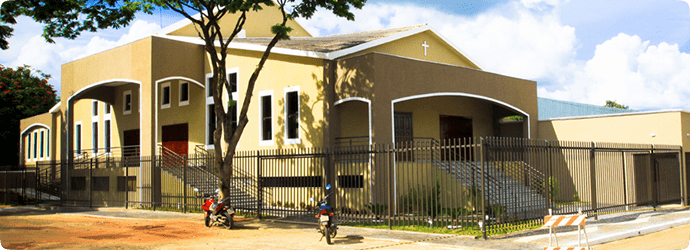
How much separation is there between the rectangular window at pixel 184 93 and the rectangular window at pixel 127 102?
4769 millimetres

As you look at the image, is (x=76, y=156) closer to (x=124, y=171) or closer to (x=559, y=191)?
(x=124, y=171)

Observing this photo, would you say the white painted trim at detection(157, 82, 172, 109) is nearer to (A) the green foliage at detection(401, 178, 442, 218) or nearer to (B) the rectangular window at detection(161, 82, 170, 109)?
(B) the rectangular window at detection(161, 82, 170, 109)

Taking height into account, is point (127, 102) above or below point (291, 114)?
above

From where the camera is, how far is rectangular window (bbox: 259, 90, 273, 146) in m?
20.8

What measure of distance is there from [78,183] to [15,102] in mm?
16137

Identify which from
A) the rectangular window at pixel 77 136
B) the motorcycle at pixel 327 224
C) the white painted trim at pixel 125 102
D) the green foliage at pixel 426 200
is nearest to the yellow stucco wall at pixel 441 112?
the green foliage at pixel 426 200

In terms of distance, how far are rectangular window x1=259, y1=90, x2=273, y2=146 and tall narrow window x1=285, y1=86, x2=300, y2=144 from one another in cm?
95

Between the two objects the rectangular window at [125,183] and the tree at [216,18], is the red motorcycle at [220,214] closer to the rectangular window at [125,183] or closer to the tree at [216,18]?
the tree at [216,18]

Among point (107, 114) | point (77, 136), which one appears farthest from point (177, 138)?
point (77, 136)

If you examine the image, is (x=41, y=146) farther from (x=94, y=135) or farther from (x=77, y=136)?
(x=94, y=135)

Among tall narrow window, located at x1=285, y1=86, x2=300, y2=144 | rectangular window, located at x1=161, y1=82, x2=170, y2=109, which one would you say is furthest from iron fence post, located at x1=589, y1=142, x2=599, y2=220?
rectangular window, located at x1=161, y1=82, x2=170, y2=109

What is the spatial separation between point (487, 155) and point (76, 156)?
25.1 m

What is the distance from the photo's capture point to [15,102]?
123 ft

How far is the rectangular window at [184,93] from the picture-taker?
80.7 ft
